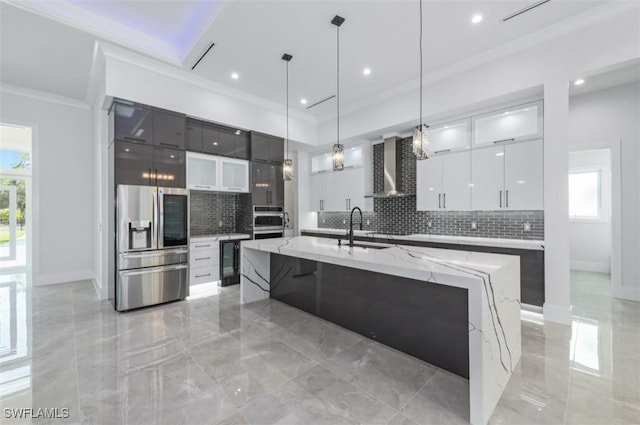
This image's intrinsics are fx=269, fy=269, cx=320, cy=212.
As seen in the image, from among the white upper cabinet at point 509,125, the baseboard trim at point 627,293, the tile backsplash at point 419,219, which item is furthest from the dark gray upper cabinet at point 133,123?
the baseboard trim at point 627,293

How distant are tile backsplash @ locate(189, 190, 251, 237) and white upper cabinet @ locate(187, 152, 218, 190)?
0.54 m

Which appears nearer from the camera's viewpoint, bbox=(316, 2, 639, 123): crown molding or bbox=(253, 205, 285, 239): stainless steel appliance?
bbox=(316, 2, 639, 123): crown molding

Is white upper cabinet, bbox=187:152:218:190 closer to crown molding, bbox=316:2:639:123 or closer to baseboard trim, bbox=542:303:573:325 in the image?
crown molding, bbox=316:2:639:123

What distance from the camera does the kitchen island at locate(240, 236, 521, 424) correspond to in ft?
5.39

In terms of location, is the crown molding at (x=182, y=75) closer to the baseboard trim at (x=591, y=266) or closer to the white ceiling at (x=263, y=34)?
the white ceiling at (x=263, y=34)

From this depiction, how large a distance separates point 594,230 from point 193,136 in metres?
8.18

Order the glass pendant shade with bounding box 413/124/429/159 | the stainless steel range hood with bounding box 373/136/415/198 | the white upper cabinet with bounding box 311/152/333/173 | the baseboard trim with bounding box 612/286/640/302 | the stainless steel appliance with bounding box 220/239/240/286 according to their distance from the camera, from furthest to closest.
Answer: the white upper cabinet with bounding box 311/152/333/173 → the stainless steel range hood with bounding box 373/136/415/198 → the stainless steel appliance with bounding box 220/239/240/286 → the baseboard trim with bounding box 612/286/640/302 → the glass pendant shade with bounding box 413/124/429/159

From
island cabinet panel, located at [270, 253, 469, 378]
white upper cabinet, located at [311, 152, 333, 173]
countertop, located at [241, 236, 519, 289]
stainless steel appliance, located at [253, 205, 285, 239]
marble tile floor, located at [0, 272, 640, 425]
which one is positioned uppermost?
white upper cabinet, located at [311, 152, 333, 173]

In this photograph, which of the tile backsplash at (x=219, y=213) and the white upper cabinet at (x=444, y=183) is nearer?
the white upper cabinet at (x=444, y=183)

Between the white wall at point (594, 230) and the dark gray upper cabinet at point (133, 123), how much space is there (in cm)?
798

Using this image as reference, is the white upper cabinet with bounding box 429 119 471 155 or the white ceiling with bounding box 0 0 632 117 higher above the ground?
Result: the white ceiling with bounding box 0 0 632 117

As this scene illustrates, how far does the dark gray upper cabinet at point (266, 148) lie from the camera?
519 cm

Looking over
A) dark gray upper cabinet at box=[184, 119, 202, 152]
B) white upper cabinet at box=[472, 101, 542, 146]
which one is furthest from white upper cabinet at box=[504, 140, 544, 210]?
dark gray upper cabinet at box=[184, 119, 202, 152]

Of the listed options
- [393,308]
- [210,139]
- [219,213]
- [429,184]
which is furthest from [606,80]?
[219,213]
